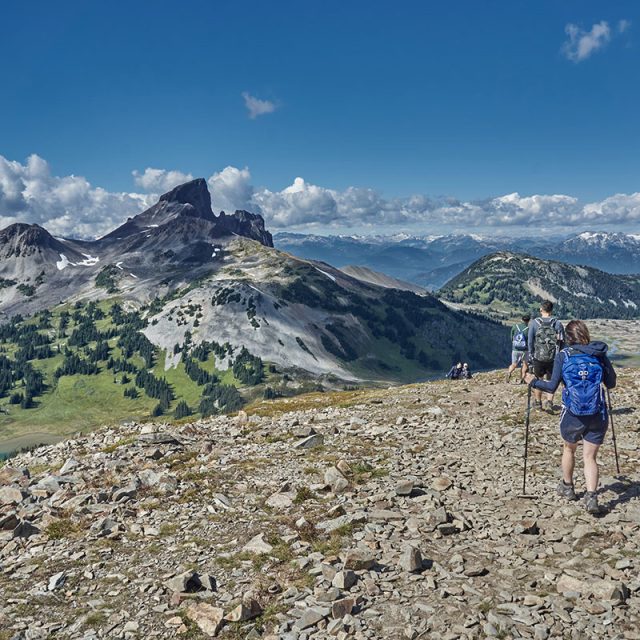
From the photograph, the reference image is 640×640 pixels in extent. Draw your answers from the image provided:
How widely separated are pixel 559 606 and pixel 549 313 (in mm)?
16368

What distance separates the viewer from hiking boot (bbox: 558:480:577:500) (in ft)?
45.4

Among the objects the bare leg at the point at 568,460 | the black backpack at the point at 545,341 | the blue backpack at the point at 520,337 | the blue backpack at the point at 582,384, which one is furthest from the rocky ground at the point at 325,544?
the blue backpack at the point at 520,337

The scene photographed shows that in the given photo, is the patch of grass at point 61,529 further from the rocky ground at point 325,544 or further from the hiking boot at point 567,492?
the hiking boot at point 567,492

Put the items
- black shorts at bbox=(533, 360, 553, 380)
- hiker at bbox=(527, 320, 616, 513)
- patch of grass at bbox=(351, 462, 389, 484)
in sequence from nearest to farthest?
hiker at bbox=(527, 320, 616, 513), patch of grass at bbox=(351, 462, 389, 484), black shorts at bbox=(533, 360, 553, 380)

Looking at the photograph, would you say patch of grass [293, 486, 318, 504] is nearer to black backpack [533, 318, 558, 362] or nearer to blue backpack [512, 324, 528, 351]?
black backpack [533, 318, 558, 362]

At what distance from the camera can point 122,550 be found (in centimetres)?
1252

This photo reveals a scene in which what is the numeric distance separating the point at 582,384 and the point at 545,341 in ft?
30.2

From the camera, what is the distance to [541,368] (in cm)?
2241

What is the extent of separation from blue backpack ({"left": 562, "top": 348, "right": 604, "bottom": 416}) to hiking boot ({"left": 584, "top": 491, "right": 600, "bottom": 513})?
2.07 meters

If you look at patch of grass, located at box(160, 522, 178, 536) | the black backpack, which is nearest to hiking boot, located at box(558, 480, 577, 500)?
the black backpack

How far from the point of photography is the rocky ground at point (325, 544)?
29.9 ft

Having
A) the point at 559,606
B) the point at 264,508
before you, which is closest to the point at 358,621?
the point at 559,606

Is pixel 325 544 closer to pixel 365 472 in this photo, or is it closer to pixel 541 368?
pixel 365 472

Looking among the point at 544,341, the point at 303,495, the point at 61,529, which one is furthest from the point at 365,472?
the point at 544,341
